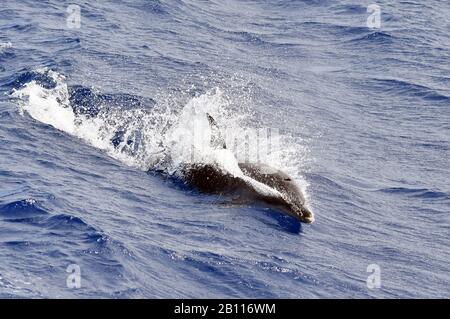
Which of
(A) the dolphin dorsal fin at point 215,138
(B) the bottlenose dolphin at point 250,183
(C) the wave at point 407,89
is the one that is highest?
(C) the wave at point 407,89

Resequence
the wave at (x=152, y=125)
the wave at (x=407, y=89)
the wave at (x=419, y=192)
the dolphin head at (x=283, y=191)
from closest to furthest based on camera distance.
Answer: the dolphin head at (x=283, y=191) → the wave at (x=152, y=125) → the wave at (x=419, y=192) → the wave at (x=407, y=89)

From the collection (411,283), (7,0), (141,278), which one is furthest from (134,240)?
(7,0)

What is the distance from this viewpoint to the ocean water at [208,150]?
17750 millimetres

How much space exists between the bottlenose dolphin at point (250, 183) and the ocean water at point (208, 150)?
0.99 ft

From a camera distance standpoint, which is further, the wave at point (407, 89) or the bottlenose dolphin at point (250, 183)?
the wave at point (407, 89)

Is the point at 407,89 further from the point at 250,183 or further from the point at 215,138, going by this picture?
the point at 250,183

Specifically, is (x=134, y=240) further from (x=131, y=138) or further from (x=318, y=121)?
(x=318, y=121)

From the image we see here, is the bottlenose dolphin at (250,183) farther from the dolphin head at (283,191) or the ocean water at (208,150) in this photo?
the ocean water at (208,150)

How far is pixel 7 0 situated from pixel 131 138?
1360 cm

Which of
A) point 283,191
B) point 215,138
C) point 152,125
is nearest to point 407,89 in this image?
point 152,125

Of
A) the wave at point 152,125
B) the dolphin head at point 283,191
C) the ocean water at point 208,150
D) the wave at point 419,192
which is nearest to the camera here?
the ocean water at point 208,150

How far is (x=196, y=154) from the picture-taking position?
22.0 m

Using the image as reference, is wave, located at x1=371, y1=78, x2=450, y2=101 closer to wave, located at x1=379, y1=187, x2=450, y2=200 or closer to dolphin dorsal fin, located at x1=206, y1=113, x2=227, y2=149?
wave, located at x1=379, y1=187, x2=450, y2=200

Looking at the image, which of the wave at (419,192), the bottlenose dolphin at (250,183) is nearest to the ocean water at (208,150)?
the wave at (419,192)
